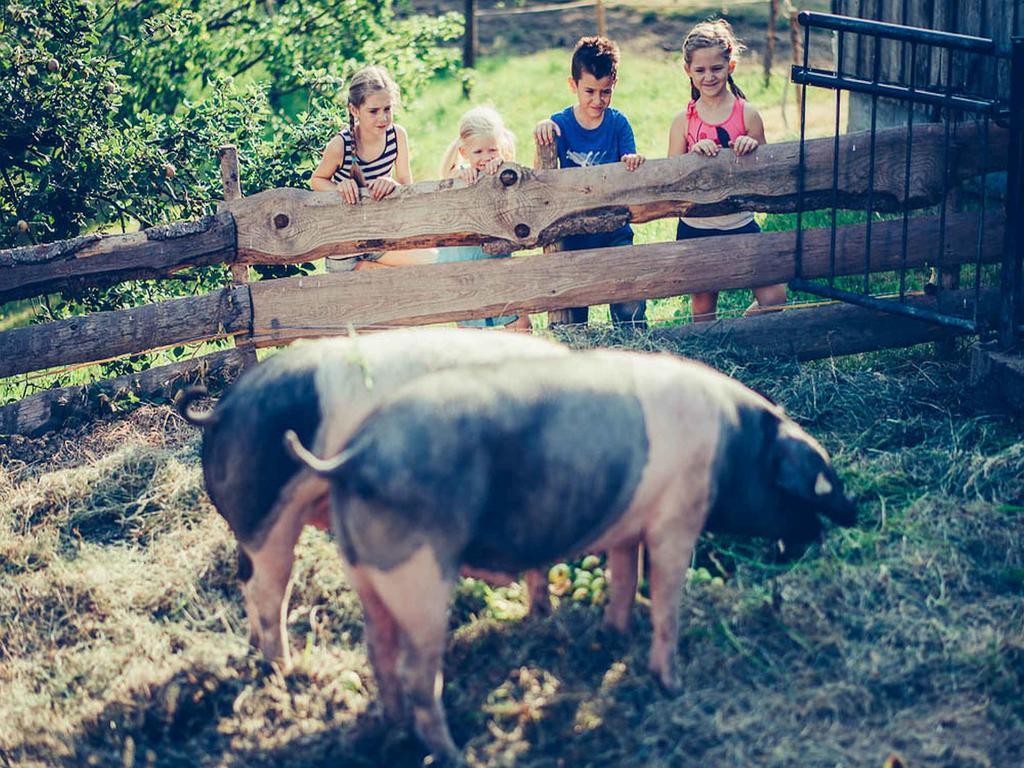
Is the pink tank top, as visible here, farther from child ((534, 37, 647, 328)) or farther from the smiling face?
the smiling face

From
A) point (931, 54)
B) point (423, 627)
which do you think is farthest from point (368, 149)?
point (931, 54)

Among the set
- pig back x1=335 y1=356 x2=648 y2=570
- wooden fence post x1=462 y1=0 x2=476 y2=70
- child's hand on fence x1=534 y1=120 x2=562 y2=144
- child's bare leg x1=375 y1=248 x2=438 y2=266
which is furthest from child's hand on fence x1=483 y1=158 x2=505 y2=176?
wooden fence post x1=462 y1=0 x2=476 y2=70

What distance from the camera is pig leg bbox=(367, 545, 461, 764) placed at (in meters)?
3.54

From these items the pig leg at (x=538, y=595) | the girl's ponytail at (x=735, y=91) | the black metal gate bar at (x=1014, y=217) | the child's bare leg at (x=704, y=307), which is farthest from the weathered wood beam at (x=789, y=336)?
the pig leg at (x=538, y=595)

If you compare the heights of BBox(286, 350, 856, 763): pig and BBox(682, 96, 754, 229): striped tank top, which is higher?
BBox(682, 96, 754, 229): striped tank top

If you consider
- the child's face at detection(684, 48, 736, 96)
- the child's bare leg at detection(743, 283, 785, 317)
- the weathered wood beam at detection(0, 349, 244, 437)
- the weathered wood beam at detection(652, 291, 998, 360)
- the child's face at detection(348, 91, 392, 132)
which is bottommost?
the weathered wood beam at detection(0, 349, 244, 437)

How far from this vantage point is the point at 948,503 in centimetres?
502

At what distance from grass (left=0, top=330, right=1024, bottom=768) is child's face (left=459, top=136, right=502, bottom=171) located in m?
2.15

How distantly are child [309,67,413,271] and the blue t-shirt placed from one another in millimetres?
834

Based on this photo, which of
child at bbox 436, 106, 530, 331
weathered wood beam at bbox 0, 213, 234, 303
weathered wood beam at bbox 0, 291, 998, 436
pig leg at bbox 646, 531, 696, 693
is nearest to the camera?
pig leg at bbox 646, 531, 696, 693

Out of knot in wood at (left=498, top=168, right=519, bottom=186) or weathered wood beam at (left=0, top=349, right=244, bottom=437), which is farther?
weathered wood beam at (left=0, top=349, right=244, bottom=437)

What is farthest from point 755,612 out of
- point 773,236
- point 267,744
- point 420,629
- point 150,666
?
point 773,236

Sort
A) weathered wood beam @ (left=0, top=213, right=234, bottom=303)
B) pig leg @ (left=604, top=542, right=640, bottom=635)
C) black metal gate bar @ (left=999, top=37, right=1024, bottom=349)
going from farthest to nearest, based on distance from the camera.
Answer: weathered wood beam @ (left=0, top=213, right=234, bottom=303) → black metal gate bar @ (left=999, top=37, right=1024, bottom=349) → pig leg @ (left=604, top=542, right=640, bottom=635)

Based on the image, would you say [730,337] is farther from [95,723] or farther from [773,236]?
[95,723]
